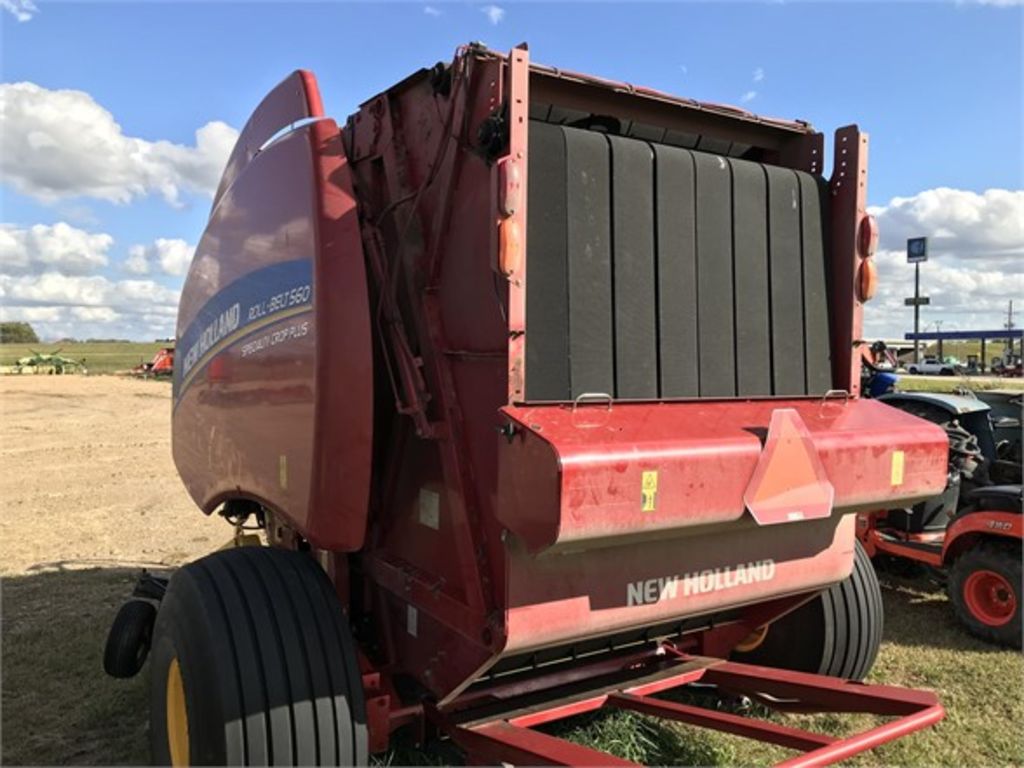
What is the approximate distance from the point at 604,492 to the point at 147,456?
12.6m

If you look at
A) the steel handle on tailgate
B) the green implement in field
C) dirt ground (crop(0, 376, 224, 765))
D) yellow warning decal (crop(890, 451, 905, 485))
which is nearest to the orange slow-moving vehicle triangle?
yellow warning decal (crop(890, 451, 905, 485))

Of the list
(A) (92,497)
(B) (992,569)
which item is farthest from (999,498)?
(A) (92,497)

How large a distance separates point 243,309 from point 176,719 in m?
1.60

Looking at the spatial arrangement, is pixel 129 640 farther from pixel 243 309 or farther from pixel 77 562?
pixel 77 562

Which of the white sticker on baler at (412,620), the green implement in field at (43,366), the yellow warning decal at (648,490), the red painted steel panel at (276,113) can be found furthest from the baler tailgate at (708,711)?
the green implement in field at (43,366)

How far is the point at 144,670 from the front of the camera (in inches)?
179

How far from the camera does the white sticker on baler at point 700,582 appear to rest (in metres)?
2.69

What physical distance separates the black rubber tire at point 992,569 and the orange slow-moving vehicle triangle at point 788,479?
3134 millimetres

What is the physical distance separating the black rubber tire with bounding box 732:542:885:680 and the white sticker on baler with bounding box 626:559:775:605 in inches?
38.8

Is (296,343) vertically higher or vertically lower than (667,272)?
lower

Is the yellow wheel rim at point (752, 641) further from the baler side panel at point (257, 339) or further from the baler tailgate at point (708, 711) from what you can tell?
the baler side panel at point (257, 339)

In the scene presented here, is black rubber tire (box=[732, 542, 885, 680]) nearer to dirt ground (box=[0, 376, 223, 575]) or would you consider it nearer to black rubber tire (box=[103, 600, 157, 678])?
black rubber tire (box=[103, 600, 157, 678])

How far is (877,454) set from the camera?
2787mm

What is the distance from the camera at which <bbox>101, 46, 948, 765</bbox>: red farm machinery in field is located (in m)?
2.45
